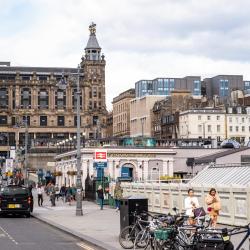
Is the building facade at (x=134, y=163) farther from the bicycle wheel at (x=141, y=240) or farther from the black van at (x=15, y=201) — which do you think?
the bicycle wheel at (x=141, y=240)

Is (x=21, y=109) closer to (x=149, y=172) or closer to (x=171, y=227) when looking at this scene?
(x=149, y=172)

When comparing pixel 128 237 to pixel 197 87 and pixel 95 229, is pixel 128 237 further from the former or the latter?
pixel 197 87

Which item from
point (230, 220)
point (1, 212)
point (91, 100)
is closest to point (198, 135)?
point (91, 100)

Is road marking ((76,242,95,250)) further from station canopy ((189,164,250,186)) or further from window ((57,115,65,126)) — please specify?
window ((57,115,65,126))

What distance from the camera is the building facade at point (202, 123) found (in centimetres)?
15312

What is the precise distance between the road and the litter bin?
1.25 m

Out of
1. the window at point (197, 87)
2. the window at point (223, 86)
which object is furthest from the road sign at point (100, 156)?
the window at point (223, 86)

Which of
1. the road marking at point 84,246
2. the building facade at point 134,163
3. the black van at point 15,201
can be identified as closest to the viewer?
the road marking at point 84,246

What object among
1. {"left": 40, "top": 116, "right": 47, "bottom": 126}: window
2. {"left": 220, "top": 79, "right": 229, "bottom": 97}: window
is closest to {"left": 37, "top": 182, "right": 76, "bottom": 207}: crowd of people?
{"left": 40, "top": 116, "right": 47, "bottom": 126}: window

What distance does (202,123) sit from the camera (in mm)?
153875

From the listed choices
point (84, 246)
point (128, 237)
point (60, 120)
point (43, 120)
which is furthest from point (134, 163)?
point (60, 120)

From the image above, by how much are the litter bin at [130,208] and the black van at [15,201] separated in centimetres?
1705

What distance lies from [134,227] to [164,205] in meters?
16.8

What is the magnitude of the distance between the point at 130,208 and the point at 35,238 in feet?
15.7
